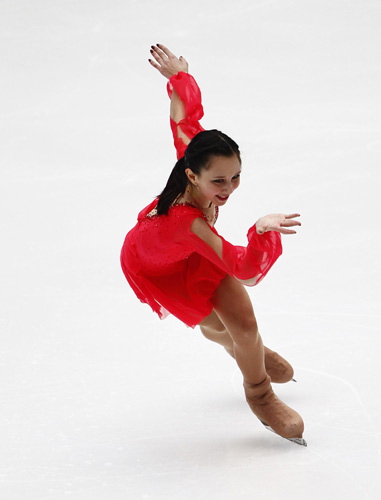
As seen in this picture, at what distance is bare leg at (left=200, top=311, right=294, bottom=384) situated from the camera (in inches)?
105

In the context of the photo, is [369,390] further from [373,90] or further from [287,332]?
[373,90]

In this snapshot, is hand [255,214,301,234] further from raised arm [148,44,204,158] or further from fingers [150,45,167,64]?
fingers [150,45,167,64]

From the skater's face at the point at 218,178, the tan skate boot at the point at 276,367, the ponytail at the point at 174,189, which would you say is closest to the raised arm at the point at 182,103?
the ponytail at the point at 174,189

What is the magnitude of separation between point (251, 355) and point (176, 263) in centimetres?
35

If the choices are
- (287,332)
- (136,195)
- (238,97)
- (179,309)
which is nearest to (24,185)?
(136,195)

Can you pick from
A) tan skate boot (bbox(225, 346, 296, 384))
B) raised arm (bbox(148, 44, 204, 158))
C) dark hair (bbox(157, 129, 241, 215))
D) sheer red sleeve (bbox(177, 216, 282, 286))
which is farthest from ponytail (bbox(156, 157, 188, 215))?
tan skate boot (bbox(225, 346, 296, 384))

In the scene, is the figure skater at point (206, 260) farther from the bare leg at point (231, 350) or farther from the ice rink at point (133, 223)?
the ice rink at point (133, 223)

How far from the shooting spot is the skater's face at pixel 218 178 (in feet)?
7.56

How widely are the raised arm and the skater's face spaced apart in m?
0.34

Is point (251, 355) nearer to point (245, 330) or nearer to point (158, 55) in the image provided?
point (245, 330)

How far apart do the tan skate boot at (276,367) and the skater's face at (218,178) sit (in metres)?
0.66

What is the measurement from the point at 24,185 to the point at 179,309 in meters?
3.11

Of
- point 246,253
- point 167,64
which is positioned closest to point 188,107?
point 167,64

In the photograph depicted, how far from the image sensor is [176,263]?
8.36ft
